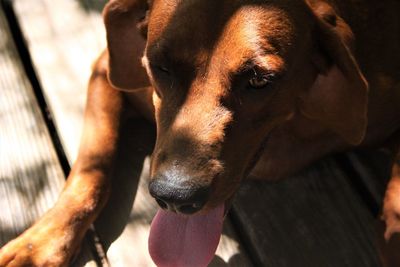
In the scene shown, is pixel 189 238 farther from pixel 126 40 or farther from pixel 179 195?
pixel 126 40

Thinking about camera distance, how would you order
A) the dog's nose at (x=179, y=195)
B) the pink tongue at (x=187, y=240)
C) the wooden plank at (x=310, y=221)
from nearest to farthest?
the dog's nose at (x=179, y=195)
the pink tongue at (x=187, y=240)
the wooden plank at (x=310, y=221)

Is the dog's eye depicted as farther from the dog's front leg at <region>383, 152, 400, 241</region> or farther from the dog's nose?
the dog's front leg at <region>383, 152, 400, 241</region>

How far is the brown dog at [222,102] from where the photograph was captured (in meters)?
2.34

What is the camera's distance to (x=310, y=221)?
2.96 metres

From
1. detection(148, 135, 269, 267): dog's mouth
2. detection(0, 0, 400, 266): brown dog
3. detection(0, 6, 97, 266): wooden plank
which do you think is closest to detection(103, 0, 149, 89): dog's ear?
detection(0, 0, 400, 266): brown dog

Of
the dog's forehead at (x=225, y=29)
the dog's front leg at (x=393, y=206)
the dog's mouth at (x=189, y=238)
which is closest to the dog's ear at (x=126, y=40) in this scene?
the dog's forehead at (x=225, y=29)

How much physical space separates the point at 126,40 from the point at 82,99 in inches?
24.1

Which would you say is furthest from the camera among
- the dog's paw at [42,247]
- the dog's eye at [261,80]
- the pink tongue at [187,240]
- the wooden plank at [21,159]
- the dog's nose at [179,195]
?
the wooden plank at [21,159]

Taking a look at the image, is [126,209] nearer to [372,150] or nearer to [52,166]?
[52,166]

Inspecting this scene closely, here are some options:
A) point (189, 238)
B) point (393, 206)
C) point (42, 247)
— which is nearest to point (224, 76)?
point (189, 238)

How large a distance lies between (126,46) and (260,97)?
74cm

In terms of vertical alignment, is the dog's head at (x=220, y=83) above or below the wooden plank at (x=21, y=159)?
above

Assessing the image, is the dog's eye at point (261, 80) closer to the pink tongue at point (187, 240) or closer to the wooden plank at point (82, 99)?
the pink tongue at point (187, 240)

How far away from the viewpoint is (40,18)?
3646 millimetres
